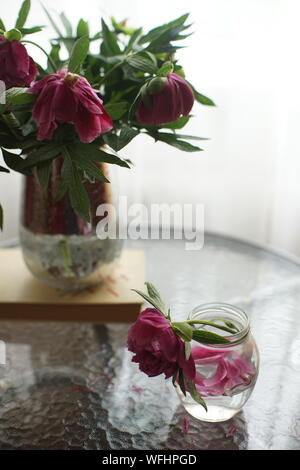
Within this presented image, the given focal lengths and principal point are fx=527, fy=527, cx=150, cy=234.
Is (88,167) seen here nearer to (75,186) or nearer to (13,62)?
(75,186)

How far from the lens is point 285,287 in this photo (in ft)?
2.93

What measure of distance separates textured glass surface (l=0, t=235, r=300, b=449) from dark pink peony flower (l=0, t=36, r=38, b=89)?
1.25 feet

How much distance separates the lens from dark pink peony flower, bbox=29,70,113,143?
50 centimetres

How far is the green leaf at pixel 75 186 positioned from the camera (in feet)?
1.90

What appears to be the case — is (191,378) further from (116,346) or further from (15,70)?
(15,70)

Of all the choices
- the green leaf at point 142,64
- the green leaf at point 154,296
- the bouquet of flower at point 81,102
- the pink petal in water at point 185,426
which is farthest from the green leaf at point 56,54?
the pink petal in water at point 185,426

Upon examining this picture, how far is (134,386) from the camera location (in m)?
0.69

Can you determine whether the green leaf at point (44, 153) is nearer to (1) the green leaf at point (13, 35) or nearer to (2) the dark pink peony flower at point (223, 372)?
(1) the green leaf at point (13, 35)

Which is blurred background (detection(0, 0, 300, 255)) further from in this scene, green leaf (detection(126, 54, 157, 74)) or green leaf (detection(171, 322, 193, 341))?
green leaf (detection(171, 322, 193, 341))

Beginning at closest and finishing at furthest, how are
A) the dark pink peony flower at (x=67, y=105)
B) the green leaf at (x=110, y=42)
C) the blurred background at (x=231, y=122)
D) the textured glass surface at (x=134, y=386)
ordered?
the dark pink peony flower at (x=67, y=105), the textured glass surface at (x=134, y=386), the green leaf at (x=110, y=42), the blurred background at (x=231, y=122)

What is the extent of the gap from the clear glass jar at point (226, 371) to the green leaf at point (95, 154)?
195 millimetres

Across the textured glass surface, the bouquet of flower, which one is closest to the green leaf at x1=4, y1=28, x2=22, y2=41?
the bouquet of flower

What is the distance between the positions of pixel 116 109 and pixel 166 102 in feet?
0.33

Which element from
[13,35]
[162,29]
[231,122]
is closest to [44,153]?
[13,35]
